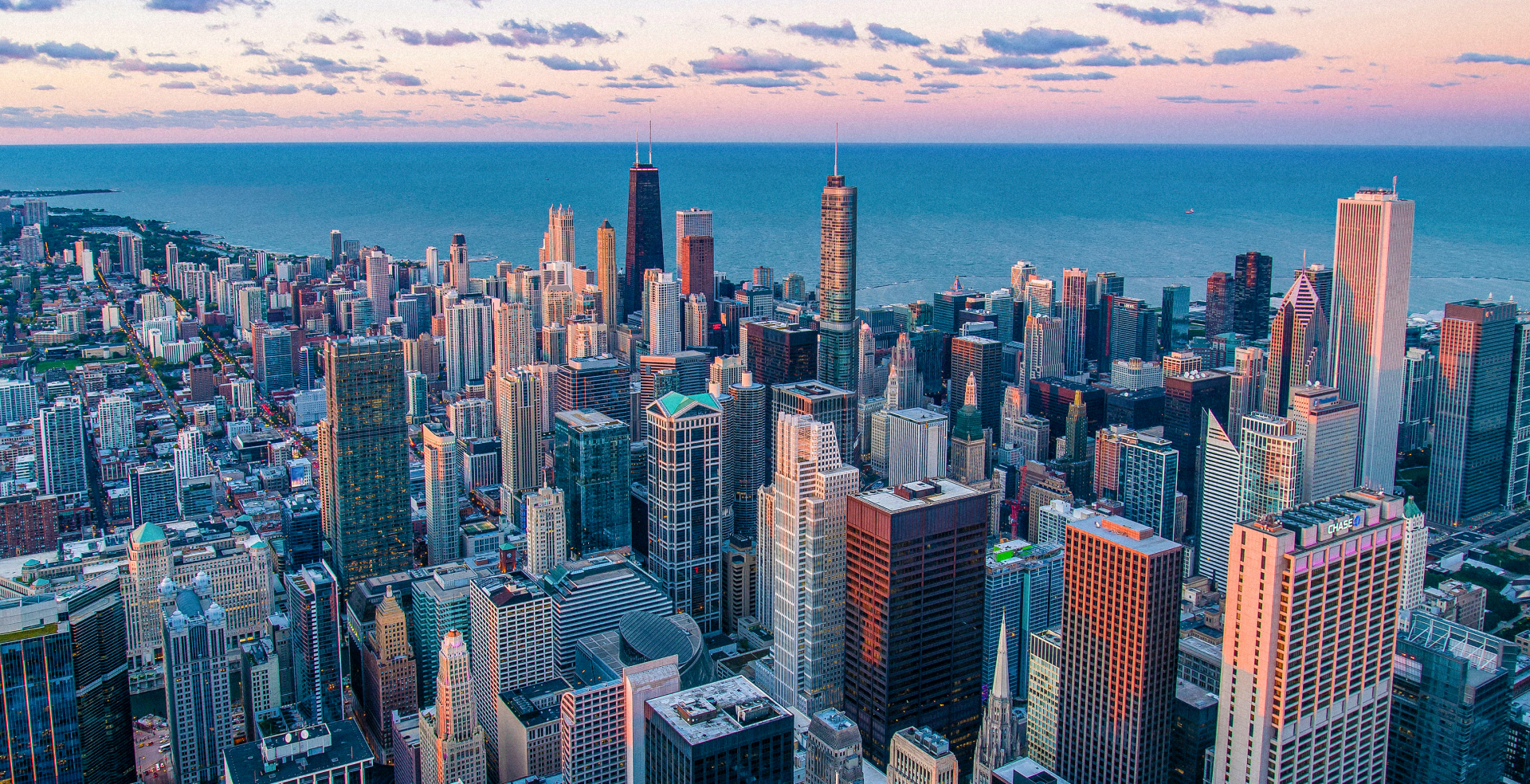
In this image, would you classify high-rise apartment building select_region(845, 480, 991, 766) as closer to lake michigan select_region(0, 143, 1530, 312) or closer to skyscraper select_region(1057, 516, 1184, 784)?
skyscraper select_region(1057, 516, 1184, 784)

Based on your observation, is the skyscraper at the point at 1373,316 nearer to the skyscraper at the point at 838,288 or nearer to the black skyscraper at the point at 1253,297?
the skyscraper at the point at 838,288

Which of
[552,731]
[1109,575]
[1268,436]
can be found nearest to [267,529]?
[552,731]

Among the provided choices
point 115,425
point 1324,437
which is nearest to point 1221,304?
point 1324,437

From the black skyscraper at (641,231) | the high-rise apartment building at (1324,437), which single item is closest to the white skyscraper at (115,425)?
the black skyscraper at (641,231)

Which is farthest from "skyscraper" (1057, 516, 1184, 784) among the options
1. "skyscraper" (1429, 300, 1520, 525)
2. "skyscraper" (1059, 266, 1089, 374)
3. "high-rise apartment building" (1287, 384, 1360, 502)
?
"skyscraper" (1059, 266, 1089, 374)

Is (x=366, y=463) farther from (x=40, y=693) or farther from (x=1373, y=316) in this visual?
(x=1373, y=316)
